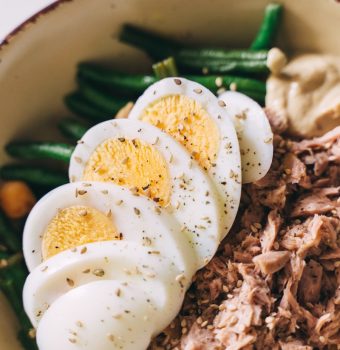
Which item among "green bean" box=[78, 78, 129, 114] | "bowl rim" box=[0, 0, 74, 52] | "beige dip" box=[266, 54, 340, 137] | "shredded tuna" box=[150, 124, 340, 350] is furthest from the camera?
"green bean" box=[78, 78, 129, 114]

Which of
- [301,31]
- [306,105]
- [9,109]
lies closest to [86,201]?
[9,109]

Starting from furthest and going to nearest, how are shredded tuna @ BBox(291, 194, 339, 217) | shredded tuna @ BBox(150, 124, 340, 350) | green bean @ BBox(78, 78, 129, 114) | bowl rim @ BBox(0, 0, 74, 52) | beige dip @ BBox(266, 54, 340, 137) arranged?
green bean @ BBox(78, 78, 129, 114)
bowl rim @ BBox(0, 0, 74, 52)
beige dip @ BBox(266, 54, 340, 137)
shredded tuna @ BBox(291, 194, 339, 217)
shredded tuna @ BBox(150, 124, 340, 350)

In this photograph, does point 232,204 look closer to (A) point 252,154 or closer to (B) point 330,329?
(A) point 252,154

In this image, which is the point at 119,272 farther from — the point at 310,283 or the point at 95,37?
the point at 95,37

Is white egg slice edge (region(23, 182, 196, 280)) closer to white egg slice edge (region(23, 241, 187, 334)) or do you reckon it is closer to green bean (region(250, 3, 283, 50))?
white egg slice edge (region(23, 241, 187, 334))

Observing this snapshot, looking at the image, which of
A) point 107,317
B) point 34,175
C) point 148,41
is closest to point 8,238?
point 34,175

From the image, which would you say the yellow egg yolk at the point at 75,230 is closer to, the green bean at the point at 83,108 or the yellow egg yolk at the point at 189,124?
the yellow egg yolk at the point at 189,124

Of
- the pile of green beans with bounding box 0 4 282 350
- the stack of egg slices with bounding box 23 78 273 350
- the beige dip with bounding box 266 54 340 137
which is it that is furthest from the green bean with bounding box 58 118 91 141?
the beige dip with bounding box 266 54 340 137
